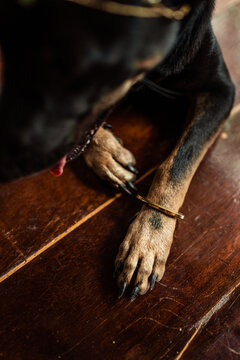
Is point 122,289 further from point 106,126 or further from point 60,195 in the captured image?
point 106,126

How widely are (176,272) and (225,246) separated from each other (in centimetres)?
18

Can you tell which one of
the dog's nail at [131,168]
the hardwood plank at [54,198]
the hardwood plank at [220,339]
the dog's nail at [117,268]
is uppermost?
the dog's nail at [131,168]

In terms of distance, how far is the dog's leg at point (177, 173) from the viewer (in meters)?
0.96

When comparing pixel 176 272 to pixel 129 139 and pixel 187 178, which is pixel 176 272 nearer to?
pixel 187 178

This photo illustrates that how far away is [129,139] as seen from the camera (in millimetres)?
1281

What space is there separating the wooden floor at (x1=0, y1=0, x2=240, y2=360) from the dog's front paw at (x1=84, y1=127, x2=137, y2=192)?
0.04 meters

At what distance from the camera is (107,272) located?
3.31 ft

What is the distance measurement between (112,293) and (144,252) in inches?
5.6

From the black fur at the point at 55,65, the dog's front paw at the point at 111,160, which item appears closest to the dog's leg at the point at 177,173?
the dog's front paw at the point at 111,160

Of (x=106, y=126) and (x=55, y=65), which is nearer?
(x=55, y=65)

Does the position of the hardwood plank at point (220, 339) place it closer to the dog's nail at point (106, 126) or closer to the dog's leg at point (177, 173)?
the dog's leg at point (177, 173)

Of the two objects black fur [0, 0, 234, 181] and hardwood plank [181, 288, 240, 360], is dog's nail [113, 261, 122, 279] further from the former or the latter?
black fur [0, 0, 234, 181]

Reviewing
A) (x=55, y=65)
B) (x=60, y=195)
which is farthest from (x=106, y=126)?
(x=55, y=65)

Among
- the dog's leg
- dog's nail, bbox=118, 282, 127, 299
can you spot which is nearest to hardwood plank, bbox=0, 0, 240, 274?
the dog's leg
